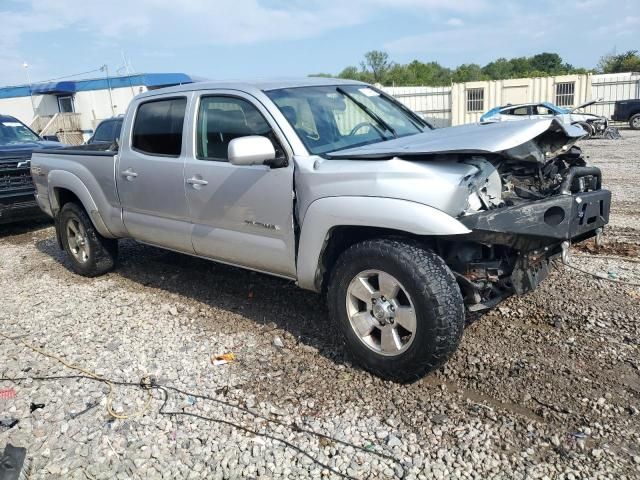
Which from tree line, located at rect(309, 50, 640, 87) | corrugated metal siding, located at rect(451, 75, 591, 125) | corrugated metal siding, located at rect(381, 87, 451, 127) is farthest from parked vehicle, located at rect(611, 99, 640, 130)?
tree line, located at rect(309, 50, 640, 87)

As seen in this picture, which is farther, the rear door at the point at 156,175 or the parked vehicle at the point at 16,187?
the parked vehicle at the point at 16,187

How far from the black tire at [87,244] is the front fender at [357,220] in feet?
10.4

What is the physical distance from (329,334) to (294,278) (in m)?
0.62

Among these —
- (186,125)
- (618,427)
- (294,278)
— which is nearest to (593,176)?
(618,427)

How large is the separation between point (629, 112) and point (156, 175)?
24696 millimetres

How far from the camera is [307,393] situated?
3479mm

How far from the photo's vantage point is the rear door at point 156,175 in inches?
184

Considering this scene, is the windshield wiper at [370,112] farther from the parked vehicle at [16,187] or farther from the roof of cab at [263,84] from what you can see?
the parked vehicle at [16,187]

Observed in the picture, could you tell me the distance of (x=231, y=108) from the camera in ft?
→ 14.1

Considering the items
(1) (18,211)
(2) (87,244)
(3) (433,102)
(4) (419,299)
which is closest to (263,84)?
(4) (419,299)

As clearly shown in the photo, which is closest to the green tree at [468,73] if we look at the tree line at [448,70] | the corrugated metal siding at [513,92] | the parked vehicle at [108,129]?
the tree line at [448,70]

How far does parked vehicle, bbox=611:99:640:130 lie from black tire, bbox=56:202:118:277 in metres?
24.3

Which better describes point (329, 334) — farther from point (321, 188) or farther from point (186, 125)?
point (186, 125)

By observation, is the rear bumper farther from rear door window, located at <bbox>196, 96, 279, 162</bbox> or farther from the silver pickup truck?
rear door window, located at <bbox>196, 96, 279, 162</bbox>
